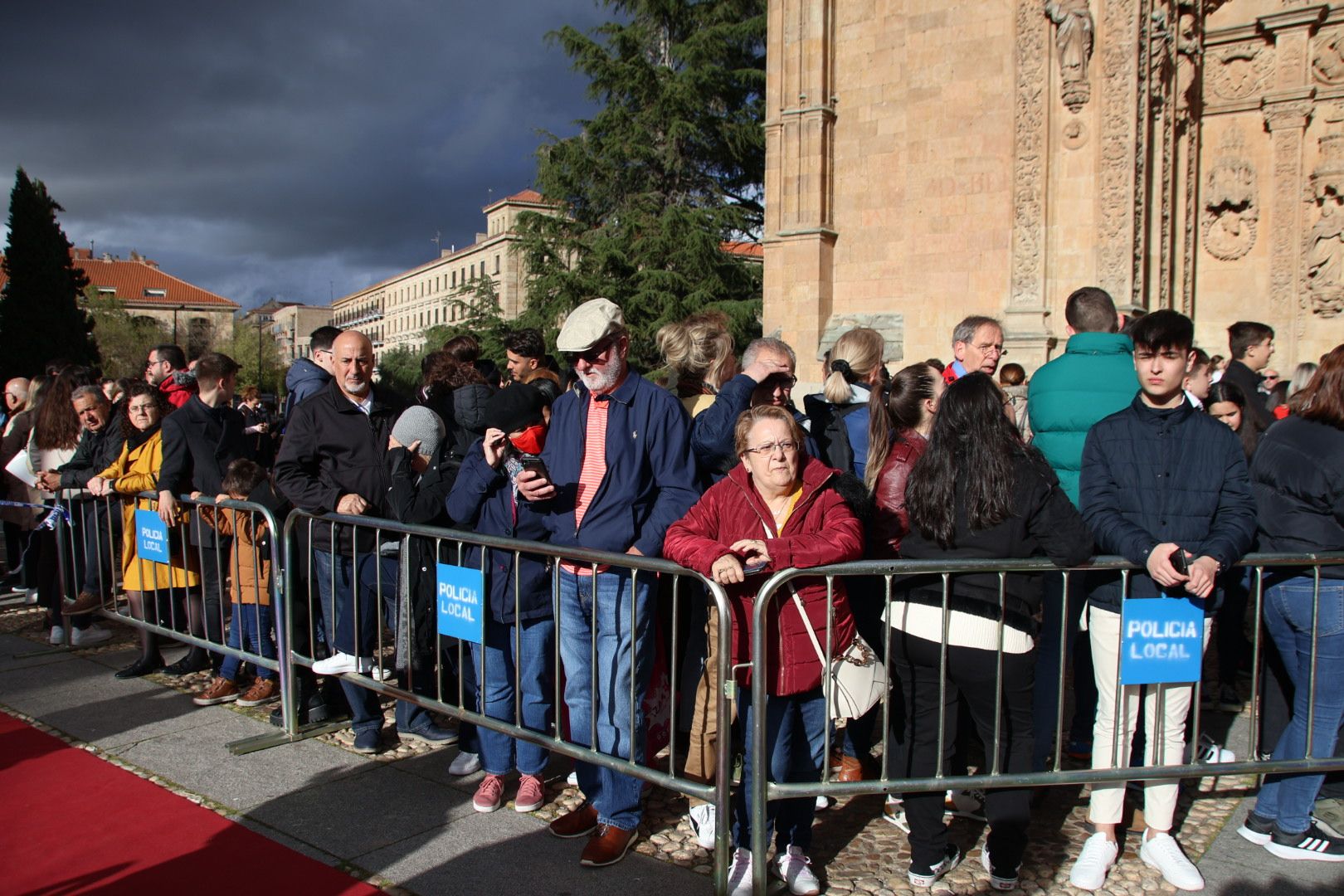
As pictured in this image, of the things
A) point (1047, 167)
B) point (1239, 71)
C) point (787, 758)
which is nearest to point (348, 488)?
point (787, 758)

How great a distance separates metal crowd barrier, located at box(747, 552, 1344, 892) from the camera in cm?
309

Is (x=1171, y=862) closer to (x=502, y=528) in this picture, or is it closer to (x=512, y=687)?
(x=512, y=687)

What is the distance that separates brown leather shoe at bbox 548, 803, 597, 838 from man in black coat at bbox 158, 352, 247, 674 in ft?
9.05

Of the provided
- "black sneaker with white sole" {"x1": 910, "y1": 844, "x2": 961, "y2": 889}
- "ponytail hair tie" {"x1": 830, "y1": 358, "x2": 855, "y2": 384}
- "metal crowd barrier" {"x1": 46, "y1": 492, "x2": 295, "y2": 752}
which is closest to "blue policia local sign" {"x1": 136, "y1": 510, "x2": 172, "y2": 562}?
"metal crowd barrier" {"x1": 46, "y1": 492, "x2": 295, "y2": 752}

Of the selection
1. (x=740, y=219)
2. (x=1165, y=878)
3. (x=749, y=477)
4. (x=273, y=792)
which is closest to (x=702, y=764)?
(x=749, y=477)

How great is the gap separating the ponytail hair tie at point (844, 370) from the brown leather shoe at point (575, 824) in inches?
95.1

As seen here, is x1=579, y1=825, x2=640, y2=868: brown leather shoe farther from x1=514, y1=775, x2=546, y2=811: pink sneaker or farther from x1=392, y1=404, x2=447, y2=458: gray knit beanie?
x1=392, y1=404, x2=447, y2=458: gray knit beanie

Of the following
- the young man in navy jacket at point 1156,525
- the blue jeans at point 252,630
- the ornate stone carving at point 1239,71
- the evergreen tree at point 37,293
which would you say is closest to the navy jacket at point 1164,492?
the young man in navy jacket at point 1156,525

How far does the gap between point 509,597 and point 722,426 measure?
3.78 ft

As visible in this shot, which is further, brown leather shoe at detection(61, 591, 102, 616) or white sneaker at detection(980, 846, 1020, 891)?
brown leather shoe at detection(61, 591, 102, 616)

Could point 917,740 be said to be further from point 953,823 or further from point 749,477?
point 749,477

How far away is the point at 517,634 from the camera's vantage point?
3.84 m

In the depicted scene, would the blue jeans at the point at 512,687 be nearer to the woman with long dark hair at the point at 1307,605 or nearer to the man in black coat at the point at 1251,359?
the woman with long dark hair at the point at 1307,605

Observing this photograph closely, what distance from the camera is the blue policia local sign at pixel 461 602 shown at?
12.9 ft
